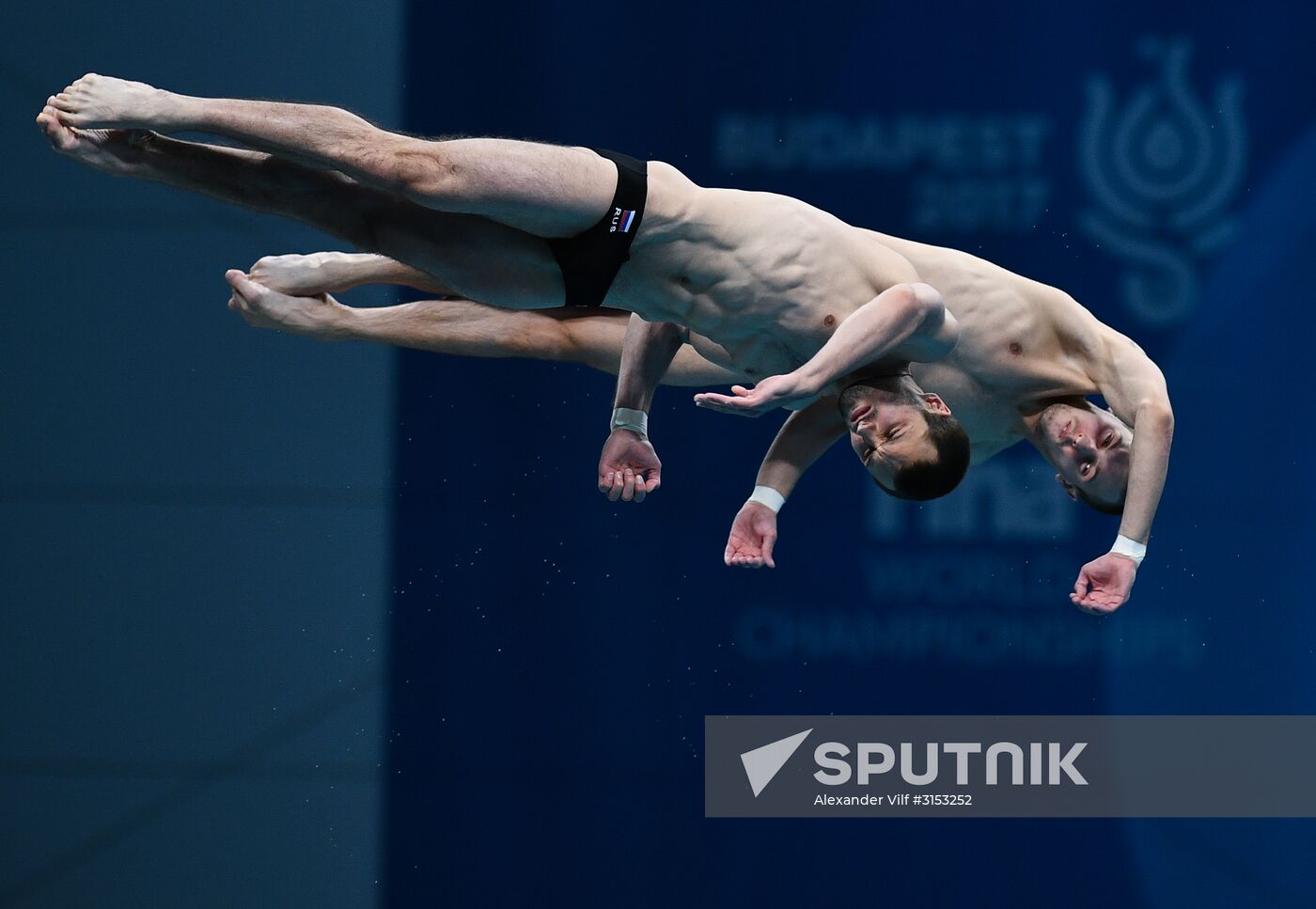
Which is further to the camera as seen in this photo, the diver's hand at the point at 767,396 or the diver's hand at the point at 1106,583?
the diver's hand at the point at 1106,583

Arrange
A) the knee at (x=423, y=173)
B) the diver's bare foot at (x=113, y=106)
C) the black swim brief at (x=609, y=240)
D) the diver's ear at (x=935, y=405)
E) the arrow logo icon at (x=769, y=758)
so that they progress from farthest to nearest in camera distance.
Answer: the arrow logo icon at (x=769, y=758), the diver's ear at (x=935, y=405), the black swim brief at (x=609, y=240), the knee at (x=423, y=173), the diver's bare foot at (x=113, y=106)

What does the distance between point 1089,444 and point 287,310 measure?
7.97 ft

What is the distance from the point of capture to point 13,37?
6.54 metres

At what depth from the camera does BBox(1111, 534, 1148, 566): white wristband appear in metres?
4.72

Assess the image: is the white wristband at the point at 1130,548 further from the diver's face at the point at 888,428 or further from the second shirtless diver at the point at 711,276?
the diver's face at the point at 888,428

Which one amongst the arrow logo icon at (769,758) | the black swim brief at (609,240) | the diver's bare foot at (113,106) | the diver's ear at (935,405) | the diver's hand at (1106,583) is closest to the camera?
the diver's bare foot at (113,106)

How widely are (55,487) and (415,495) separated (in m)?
1.50

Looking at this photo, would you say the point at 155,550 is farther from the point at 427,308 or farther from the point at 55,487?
the point at 427,308

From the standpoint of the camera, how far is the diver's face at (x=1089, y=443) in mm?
4805

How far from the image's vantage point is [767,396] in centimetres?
379

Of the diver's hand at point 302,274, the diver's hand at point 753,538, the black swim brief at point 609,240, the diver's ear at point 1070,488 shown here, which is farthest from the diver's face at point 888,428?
the diver's hand at point 302,274

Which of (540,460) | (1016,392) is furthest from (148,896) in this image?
(1016,392)

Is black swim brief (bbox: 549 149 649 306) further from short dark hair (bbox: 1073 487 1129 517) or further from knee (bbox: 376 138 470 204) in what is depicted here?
short dark hair (bbox: 1073 487 1129 517)

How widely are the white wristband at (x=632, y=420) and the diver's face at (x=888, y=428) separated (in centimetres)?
78
